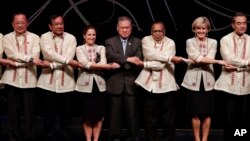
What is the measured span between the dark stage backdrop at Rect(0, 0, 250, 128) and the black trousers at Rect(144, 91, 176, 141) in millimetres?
832

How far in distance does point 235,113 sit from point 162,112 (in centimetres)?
77

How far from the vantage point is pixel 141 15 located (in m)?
5.91

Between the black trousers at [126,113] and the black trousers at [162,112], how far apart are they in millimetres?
140

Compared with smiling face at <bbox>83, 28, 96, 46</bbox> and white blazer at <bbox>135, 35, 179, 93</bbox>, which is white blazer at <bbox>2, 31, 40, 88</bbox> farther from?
white blazer at <bbox>135, 35, 179, 93</bbox>

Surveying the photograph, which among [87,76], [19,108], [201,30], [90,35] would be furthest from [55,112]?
[201,30]

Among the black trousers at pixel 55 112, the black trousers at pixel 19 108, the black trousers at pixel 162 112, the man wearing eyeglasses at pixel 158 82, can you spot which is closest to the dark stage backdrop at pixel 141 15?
the man wearing eyeglasses at pixel 158 82

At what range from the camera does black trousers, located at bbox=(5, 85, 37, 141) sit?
5.22 m

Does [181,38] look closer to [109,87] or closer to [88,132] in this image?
[109,87]

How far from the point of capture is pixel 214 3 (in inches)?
230

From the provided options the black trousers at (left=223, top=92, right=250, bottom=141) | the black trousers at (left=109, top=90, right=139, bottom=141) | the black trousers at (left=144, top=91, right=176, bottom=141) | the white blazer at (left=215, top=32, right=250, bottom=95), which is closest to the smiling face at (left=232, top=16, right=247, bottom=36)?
the white blazer at (left=215, top=32, right=250, bottom=95)

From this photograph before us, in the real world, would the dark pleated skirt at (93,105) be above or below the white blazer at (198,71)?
below

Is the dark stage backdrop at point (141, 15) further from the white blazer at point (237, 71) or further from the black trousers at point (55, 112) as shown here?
the black trousers at point (55, 112)

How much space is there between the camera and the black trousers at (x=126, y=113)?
5188 millimetres

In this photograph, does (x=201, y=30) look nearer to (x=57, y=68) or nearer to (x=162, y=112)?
(x=162, y=112)
